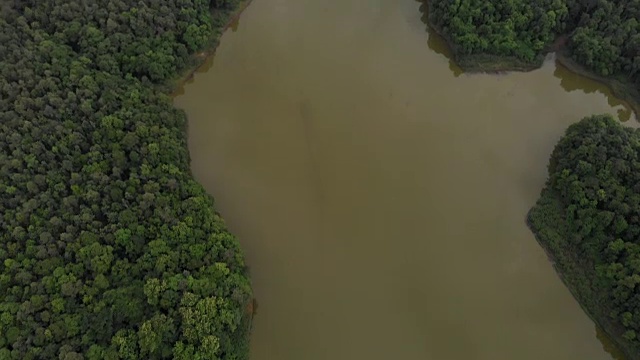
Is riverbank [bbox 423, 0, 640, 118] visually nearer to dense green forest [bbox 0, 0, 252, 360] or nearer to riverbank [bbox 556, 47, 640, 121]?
riverbank [bbox 556, 47, 640, 121]

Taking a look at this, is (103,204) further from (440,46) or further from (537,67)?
(537,67)

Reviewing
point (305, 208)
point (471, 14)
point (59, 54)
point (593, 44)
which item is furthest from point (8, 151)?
point (593, 44)

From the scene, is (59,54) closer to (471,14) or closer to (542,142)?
(471,14)

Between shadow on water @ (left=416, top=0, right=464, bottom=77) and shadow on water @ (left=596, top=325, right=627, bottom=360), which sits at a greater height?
shadow on water @ (left=416, top=0, right=464, bottom=77)

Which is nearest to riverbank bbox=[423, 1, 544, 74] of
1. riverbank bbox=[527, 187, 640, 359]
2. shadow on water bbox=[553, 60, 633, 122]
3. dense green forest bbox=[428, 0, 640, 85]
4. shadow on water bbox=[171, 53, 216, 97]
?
dense green forest bbox=[428, 0, 640, 85]

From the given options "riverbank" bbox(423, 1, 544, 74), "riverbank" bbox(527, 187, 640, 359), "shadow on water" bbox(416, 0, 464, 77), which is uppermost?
"riverbank" bbox(423, 1, 544, 74)

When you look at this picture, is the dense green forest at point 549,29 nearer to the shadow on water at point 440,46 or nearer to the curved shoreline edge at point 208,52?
the shadow on water at point 440,46

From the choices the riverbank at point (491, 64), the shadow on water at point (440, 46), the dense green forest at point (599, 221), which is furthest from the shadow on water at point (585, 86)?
the shadow on water at point (440, 46)
